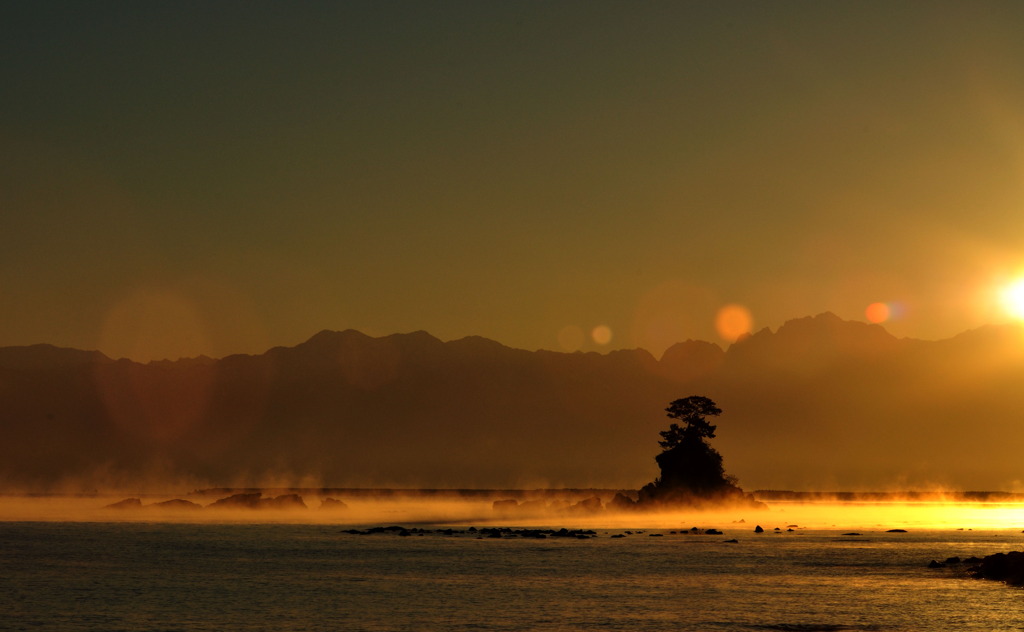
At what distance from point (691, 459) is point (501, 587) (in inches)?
3677

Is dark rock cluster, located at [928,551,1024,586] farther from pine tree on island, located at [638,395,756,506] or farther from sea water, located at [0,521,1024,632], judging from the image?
pine tree on island, located at [638,395,756,506]

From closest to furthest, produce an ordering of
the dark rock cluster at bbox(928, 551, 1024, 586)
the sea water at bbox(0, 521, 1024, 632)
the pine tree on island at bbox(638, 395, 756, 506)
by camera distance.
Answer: the sea water at bbox(0, 521, 1024, 632) < the dark rock cluster at bbox(928, 551, 1024, 586) < the pine tree on island at bbox(638, 395, 756, 506)

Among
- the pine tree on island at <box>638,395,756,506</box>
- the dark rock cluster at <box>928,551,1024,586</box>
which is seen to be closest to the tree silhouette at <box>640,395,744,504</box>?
the pine tree on island at <box>638,395,756,506</box>

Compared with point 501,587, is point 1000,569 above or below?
above

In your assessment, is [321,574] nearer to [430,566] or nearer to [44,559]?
[430,566]

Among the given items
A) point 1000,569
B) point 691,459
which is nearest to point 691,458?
point 691,459

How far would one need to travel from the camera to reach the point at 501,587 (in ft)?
295

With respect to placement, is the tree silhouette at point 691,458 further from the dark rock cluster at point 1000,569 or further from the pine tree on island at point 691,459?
the dark rock cluster at point 1000,569

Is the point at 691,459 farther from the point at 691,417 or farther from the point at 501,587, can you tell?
the point at 501,587

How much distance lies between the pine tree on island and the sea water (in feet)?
87.3

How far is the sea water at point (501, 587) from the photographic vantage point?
70.1m

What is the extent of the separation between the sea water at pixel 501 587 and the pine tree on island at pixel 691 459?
26.6m

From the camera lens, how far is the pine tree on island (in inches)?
7032

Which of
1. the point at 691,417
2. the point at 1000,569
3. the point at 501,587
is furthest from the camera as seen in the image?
the point at 691,417
